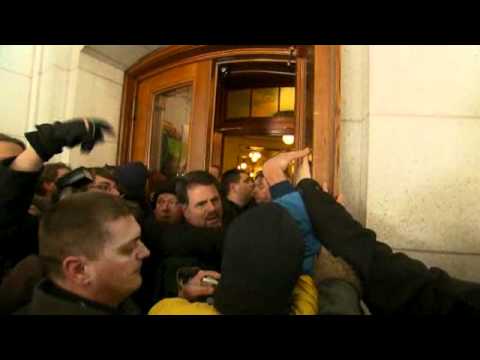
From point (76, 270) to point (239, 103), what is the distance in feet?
12.9

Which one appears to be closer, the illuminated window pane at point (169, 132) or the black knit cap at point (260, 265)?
the black knit cap at point (260, 265)

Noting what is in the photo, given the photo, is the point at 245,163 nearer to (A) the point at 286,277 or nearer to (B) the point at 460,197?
(B) the point at 460,197

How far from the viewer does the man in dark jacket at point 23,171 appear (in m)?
1.04

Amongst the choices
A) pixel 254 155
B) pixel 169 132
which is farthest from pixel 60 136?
pixel 254 155

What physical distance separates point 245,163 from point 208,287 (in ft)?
22.8

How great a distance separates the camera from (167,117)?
312 cm

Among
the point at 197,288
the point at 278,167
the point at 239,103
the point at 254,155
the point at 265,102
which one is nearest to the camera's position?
the point at 197,288

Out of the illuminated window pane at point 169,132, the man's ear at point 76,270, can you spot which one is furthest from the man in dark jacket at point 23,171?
the illuminated window pane at point 169,132

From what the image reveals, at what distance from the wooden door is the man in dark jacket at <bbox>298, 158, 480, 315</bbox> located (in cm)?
192

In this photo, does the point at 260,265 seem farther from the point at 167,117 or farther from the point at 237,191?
the point at 167,117

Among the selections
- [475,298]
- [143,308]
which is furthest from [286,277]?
[143,308]

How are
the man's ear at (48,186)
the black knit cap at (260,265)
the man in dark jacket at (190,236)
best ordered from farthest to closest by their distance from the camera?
the man's ear at (48,186) → the man in dark jacket at (190,236) → the black knit cap at (260,265)

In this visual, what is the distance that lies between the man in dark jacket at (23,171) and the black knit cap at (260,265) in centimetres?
67

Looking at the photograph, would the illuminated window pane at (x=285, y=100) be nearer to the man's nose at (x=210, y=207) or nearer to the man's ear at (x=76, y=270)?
the man's nose at (x=210, y=207)
